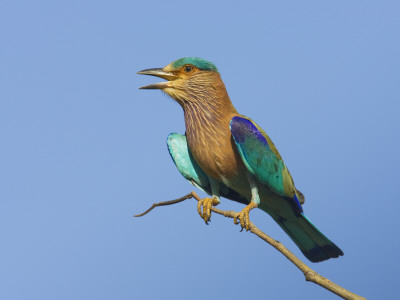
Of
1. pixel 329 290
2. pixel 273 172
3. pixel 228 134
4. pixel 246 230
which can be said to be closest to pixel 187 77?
pixel 228 134

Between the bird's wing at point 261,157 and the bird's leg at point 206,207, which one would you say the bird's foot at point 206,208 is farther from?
the bird's wing at point 261,157

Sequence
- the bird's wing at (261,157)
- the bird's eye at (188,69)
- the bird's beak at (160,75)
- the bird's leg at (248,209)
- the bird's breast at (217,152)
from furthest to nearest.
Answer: the bird's eye at (188,69) → the bird's beak at (160,75) → the bird's breast at (217,152) → the bird's wing at (261,157) → the bird's leg at (248,209)

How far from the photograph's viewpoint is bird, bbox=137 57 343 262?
17.4 feet

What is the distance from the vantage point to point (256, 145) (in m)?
5.30

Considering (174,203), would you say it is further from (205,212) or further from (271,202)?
(271,202)

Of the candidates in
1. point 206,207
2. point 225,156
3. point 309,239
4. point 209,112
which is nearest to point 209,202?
point 206,207

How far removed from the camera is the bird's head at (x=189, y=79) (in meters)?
5.65

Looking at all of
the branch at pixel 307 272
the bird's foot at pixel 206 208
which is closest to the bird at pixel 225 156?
the bird's foot at pixel 206 208

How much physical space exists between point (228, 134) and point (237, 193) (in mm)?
759

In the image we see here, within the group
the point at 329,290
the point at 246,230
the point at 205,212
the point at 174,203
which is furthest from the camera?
the point at 205,212

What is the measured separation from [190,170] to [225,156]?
0.65m

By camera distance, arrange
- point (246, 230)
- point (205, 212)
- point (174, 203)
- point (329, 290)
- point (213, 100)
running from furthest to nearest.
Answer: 1. point (213, 100)
2. point (205, 212)
3. point (246, 230)
4. point (174, 203)
5. point (329, 290)

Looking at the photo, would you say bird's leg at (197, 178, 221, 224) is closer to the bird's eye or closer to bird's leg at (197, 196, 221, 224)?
bird's leg at (197, 196, 221, 224)

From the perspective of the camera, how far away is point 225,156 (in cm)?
533
